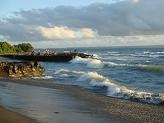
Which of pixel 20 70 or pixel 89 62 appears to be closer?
pixel 20 70

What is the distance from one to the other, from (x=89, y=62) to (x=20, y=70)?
2585cm

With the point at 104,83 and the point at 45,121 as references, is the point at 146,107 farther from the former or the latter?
the point at 104,83

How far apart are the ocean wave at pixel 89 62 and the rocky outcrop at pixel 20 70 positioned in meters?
19.2

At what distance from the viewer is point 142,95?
19.3 metres

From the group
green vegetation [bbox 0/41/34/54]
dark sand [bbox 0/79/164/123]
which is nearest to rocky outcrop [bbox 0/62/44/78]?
dark sand [bbox 0/79/164/123]

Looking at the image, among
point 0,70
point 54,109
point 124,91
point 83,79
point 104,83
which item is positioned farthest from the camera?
point 0,70

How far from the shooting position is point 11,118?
12.3m

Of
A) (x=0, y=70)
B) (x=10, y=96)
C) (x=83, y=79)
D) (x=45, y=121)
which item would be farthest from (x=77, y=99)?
(x=0, y=70)

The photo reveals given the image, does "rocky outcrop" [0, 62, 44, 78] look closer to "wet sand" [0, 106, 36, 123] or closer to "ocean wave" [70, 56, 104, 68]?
"ocean wave" [70, 56, 104, 68]

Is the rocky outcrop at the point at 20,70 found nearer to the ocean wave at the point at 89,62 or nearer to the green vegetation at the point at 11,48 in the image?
the ocean wave at the point at 89,62

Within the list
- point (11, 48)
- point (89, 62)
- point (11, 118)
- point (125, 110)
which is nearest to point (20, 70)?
point (125, 110)

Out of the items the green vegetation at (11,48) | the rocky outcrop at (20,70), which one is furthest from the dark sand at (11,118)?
the green vegetation at (11,48)

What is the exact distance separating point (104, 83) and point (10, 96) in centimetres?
815

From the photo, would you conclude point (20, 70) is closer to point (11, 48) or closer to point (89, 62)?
point (89, 62)
